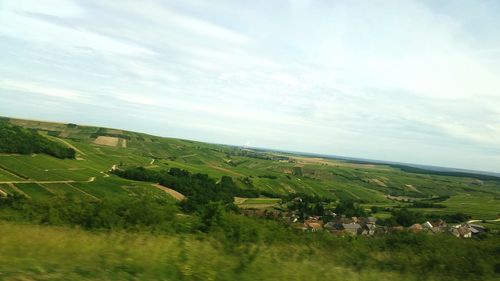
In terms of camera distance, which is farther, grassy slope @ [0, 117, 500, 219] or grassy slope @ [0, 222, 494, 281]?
grassy slope @ [0, 117, 500, 219]

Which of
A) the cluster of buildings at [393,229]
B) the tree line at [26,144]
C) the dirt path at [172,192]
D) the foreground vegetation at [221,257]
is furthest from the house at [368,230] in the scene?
the tree line at [26,144]

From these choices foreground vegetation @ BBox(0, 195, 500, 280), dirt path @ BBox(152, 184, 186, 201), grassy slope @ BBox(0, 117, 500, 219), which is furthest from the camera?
dirt path @ BBox(152, 184, 186, 201)

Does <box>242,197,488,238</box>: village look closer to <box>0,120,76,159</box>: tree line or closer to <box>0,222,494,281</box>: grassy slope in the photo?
<box>0,222,494,281</box>: grassy slope

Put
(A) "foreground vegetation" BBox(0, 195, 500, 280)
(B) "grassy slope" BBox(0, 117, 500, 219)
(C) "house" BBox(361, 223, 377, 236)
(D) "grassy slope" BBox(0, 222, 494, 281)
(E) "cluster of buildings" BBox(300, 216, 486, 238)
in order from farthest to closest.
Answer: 1. (B) "grassy slope" BBox(0, 117, 500, 219)
2. (C) "house" BBox(361, 223, 377, 236)
3. (E) "cluster of buildings" BBox(300, 216, 486, 238)
4. (A) "foreground vegetation" BBox(0, 195, 500, 280)
5. (D) "grassy slope" BBox(0, 222, 494, 281)

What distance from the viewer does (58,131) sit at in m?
196

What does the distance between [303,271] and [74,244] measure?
5438 millimetres

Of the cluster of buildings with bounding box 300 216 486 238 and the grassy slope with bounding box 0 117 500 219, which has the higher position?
the cluster of buildings with bounding box 300 216 486 238

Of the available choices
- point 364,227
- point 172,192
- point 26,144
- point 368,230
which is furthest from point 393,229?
point 26,144

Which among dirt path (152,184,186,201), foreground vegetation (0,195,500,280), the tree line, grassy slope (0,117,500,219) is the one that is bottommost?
dirt path (152,184,186,201)

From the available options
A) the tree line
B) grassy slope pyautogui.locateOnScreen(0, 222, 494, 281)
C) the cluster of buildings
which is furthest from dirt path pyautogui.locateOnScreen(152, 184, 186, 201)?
grassy slope pyautogui.locateOnScreen(0, 222, 494, 281)

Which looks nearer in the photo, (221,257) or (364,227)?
(221,257)

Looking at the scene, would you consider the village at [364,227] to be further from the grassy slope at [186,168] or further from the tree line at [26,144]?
the tree line at [26,144]

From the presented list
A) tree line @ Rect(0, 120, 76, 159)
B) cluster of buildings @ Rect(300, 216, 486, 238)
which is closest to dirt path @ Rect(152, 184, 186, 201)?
tree line @ Rect(0, 120, 76, 159)

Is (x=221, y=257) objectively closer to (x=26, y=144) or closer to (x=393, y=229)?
(x=393, y=229)
